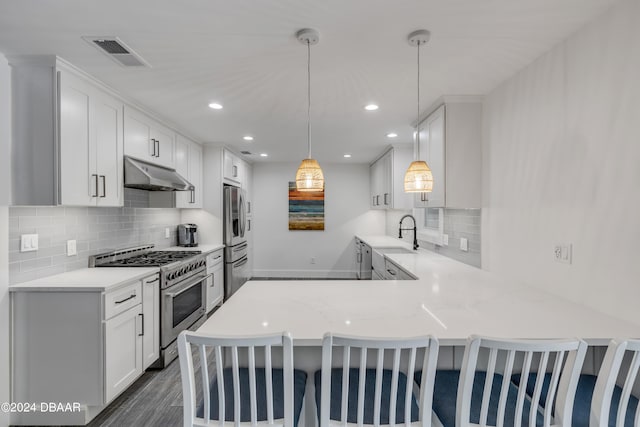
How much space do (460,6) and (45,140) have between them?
2548 mm

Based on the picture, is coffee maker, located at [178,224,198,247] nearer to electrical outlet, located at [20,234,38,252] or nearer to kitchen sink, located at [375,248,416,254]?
electrical outlet, located at [20,234,38,252]

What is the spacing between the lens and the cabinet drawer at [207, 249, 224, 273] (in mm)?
3986

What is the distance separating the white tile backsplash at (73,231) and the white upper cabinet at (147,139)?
1.61 ft

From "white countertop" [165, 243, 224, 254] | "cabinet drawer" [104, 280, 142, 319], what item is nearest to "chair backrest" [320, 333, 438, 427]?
"cabinet drawer" [104, 280, 142, 319]

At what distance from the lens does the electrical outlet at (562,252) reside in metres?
1.80

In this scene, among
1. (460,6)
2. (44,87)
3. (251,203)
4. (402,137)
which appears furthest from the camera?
(251,203)

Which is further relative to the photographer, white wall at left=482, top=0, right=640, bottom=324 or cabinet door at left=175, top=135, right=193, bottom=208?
cabinet door at left=175, top=135, right=193, bottom=208

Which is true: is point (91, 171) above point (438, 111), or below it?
below

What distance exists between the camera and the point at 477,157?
2736 millimetres

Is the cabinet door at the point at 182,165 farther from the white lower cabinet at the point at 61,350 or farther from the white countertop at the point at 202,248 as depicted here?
the white lower cabinet at the point at 61,350

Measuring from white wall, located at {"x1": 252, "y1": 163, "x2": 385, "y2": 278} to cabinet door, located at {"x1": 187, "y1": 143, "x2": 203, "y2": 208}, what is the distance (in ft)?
6.68

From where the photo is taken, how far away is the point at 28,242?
2152 mm

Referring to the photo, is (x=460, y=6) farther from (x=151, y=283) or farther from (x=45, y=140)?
(x=151, y=283)

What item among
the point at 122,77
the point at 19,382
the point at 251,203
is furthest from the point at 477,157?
the point at 251,203
